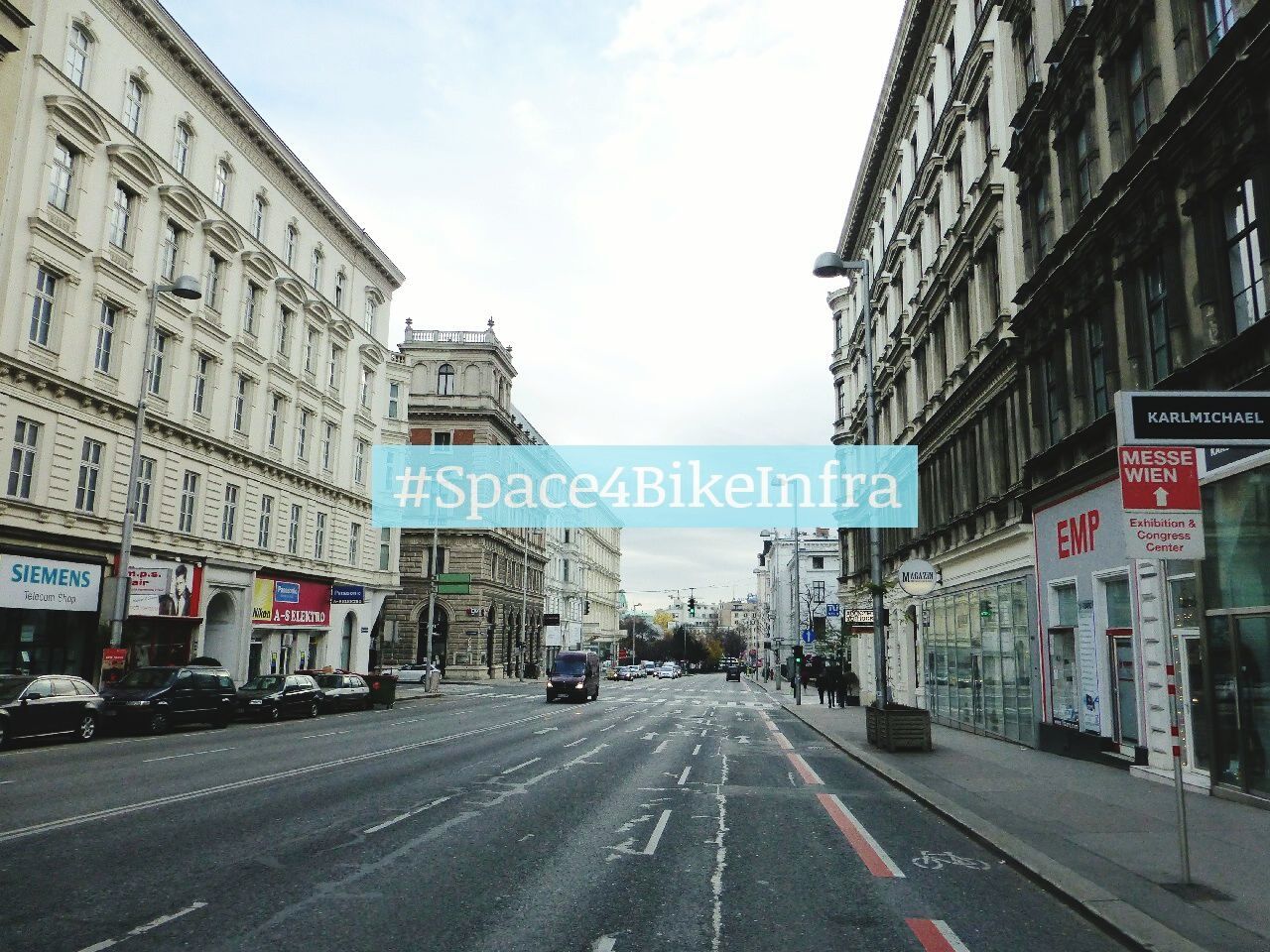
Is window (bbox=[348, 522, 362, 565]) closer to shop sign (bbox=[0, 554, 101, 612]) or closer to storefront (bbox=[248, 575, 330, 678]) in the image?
storefront (bbox=[248, 575, 330, 678])

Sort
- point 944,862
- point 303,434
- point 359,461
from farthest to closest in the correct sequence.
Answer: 1. point 359,461
2. point 303,434
3. point 944,862

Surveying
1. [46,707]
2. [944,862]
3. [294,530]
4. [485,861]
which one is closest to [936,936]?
[944,862]

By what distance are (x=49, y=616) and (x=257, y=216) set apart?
18666 millimetres

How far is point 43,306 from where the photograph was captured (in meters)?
26.4

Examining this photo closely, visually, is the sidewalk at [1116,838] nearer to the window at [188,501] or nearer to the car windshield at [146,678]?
the car windshield at [146,678]

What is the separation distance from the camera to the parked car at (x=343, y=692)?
33.4 metres

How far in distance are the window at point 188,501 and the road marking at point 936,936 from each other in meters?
31.2

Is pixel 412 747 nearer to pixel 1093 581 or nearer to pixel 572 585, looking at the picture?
pixel 1093 581

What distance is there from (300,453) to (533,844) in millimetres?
35873

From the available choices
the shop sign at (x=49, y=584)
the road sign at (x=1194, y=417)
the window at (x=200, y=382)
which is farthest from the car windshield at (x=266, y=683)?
the road sign at (x=1194, y=417)

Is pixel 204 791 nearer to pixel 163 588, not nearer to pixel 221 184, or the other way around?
pixel 163 588

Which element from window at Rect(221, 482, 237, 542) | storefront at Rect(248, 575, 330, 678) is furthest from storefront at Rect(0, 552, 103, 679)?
storefront at Rect(248, 575, 330, 678)

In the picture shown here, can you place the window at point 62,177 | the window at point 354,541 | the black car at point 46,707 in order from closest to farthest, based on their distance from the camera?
the black car at point 46,707 < the window at point 62,177 < the window at point 354,541

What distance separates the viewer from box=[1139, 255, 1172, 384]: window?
15.2m
